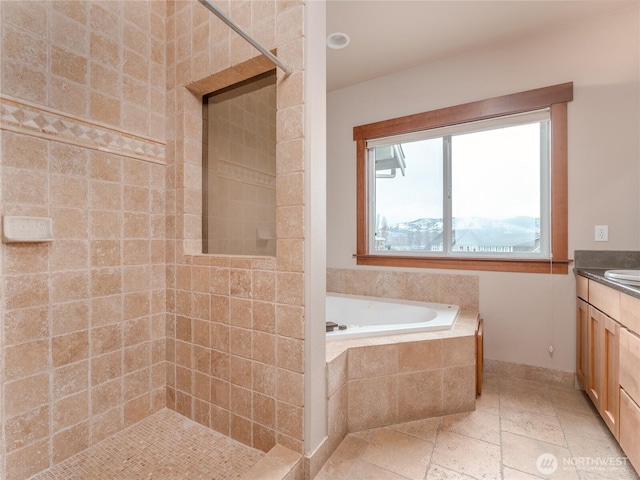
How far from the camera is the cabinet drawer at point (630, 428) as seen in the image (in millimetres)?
1208

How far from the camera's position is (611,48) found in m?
2.01

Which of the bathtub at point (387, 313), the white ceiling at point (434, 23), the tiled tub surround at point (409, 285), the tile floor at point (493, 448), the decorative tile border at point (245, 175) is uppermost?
the white ceiling at point (434, 23)

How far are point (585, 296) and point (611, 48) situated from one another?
1.66 meters

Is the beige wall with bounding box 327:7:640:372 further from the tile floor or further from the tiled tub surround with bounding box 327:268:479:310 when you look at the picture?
the tile floor

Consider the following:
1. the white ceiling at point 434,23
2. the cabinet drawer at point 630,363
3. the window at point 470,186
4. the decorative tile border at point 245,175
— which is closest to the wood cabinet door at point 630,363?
the cabinet drawer at point 630,363

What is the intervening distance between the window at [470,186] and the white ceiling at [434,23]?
1.45 feet

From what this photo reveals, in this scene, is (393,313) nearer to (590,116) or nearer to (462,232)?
(462,232)

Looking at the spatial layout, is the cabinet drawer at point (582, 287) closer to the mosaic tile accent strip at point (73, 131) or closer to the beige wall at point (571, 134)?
the beige wall at point (571, 134)

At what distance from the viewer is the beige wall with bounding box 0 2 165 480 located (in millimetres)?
1146

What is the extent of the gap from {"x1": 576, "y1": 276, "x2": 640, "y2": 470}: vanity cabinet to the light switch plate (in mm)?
2398

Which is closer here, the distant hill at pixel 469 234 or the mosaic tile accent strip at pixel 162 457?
the mosaic tile accent strip at pixel 162 457

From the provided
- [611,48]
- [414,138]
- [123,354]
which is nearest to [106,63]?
→ [123,354]

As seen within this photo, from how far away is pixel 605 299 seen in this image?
5.13 ft
